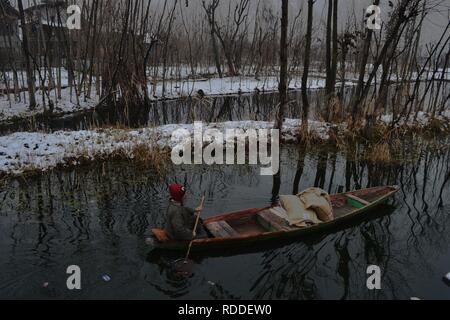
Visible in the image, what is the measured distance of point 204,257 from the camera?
22.3ft

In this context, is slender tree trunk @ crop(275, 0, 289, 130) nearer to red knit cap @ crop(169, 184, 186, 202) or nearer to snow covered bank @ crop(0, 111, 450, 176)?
snow covered bank @ crop(0, 111, 450, 176)

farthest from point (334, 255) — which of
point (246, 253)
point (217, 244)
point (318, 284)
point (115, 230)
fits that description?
point (115, 230)

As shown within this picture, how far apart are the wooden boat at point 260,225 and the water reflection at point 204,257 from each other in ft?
0.67

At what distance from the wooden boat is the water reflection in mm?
204

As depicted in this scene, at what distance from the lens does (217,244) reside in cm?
686

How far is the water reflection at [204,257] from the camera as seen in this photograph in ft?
19.7

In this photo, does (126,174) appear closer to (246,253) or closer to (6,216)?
(6,216)

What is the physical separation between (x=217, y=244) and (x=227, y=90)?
83.4ft

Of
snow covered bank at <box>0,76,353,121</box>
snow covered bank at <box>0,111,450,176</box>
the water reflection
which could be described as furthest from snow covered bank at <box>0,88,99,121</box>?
the water reflection

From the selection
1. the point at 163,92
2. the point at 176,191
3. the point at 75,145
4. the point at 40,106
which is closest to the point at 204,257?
the point at 176,191

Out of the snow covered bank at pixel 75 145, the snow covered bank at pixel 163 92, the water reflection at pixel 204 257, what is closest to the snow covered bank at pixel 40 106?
the snow covered bank at pixel 163 92

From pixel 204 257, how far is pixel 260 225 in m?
1.59

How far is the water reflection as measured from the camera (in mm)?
6016

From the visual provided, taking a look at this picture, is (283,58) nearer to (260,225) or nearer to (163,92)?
(260,225)
